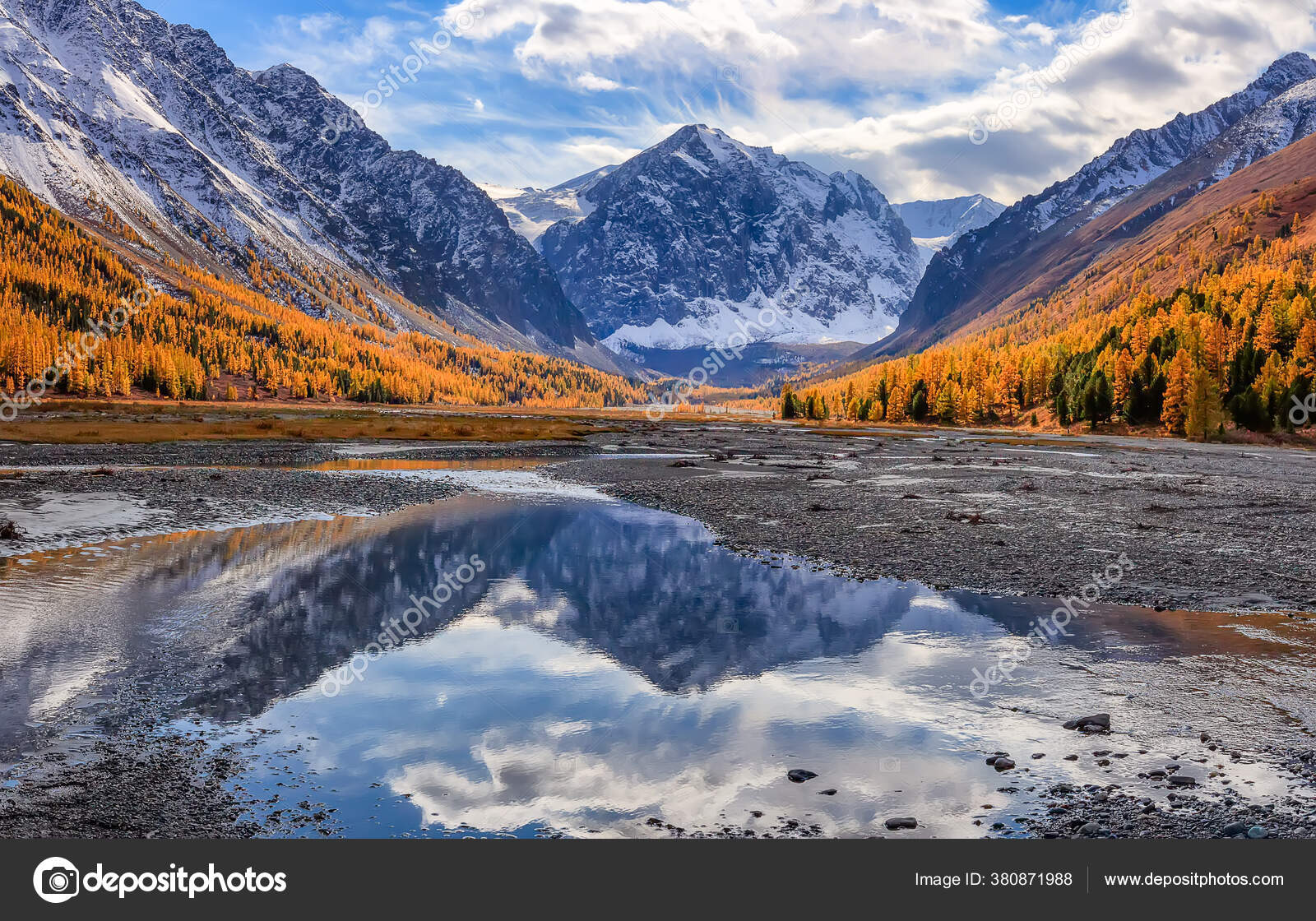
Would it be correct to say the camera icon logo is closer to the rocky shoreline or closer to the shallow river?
the rocky shoreline

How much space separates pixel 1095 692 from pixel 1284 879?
19.2 feet

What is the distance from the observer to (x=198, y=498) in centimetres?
3719

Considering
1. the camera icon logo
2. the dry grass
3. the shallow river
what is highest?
the dry grass

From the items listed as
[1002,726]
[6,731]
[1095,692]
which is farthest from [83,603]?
[1095,692]

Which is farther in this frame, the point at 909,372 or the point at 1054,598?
the point at 909,372

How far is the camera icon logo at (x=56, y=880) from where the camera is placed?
7.27 meters

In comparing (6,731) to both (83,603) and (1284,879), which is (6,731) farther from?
(1284,879)

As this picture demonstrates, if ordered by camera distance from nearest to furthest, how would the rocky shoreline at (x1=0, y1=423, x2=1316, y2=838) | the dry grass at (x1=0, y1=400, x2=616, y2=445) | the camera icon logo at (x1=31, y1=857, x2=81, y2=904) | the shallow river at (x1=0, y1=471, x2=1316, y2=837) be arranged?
the camera icon logo at (x1=31, y1=857, x2=81, y2=904) < the rocky shoreline at (x1=0, y1=423, x2=1316, y2=838) < the shallow river at (x1=0, y1=471, x2=1316, y2=837) < the dry grass at (x1=0, y1=400, x2=616, y2=445)

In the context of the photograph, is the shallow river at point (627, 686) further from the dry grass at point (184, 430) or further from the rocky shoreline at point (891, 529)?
the dry grass at point (184, 430)

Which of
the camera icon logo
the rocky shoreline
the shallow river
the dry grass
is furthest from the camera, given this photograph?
the dry grass

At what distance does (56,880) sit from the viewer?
7352 mm

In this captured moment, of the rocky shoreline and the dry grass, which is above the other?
the dry grass

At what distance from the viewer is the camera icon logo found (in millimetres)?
7270

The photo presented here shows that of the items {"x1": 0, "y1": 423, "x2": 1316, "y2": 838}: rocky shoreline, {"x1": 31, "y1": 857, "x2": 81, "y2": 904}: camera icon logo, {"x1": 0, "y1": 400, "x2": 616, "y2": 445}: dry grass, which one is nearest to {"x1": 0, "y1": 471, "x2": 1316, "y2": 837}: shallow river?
{"x1": 0, "y1": 423, "x2": 1316, "y2": 838}: rocky shoreline
